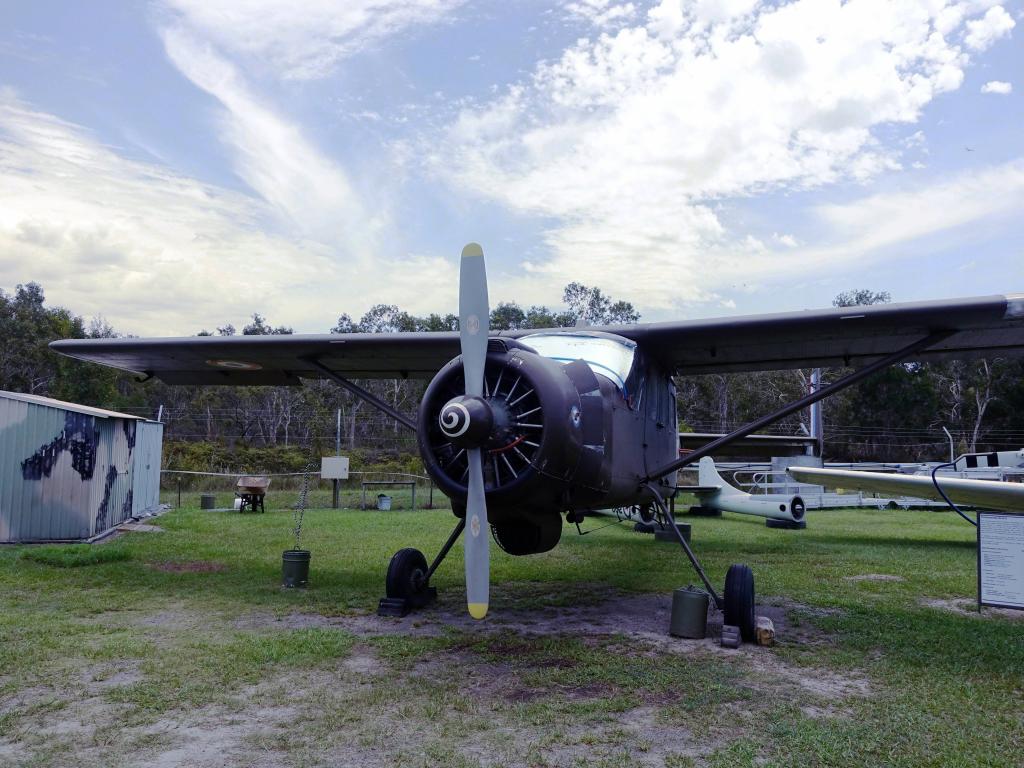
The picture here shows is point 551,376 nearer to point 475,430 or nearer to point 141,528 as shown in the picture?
point 475,430

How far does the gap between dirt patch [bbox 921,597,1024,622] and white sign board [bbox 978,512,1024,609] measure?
50 cm

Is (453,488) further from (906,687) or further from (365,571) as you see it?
(365,571)

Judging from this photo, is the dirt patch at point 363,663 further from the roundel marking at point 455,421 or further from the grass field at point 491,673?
the roundel marking at point 455,421

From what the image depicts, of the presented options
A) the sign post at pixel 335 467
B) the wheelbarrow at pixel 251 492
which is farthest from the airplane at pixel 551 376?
the sign post at pixel 335 467

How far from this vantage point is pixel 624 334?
7.91m

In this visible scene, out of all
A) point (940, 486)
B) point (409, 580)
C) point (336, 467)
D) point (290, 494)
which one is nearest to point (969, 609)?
point (940, 486)

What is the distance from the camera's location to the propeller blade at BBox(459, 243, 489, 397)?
17.5ft

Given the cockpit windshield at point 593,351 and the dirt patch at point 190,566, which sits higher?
the cockpit windshield at point 593,351

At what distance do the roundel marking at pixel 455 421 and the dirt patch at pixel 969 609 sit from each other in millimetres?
5790

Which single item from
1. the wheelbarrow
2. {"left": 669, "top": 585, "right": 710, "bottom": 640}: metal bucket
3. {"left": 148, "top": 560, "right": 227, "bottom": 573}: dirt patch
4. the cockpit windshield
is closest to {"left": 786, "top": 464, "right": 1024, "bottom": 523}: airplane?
{"left": 669, "top": 585, "right": 710, "bottom": 640}: metal bucket

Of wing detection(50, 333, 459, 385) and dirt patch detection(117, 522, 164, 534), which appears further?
dirt patch detection(117, 522, 164, 534)

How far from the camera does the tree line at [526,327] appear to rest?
45188mm

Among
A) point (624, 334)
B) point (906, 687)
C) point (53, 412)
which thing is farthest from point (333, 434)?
point (906, 687)

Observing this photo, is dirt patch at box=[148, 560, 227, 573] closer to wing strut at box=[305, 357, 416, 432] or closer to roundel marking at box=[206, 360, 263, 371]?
roundel marking at box=[206, 360, 263, 371]
